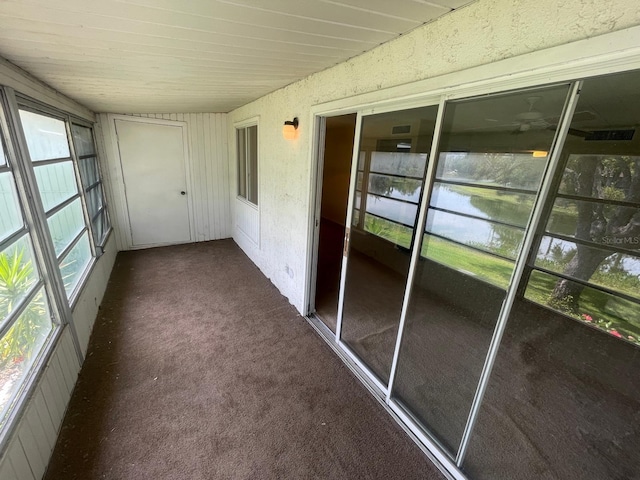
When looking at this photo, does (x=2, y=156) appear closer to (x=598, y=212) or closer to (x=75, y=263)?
(x=75, y=263)

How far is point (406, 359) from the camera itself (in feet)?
6.11

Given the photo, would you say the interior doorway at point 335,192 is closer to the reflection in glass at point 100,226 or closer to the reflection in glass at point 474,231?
the reflection in glass at point 474,231

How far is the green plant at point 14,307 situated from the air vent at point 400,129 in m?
2.53

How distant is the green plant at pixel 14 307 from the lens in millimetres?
1328

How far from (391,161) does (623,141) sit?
1941 millimetres

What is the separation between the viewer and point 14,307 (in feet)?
4.60

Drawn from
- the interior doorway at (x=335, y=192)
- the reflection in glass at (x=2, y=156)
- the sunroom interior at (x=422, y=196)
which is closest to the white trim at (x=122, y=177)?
the sunroom interior at (x=422, y=196)

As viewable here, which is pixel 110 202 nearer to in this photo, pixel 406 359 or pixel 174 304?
pixel 174 304

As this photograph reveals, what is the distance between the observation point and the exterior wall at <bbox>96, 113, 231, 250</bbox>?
13.2 ft

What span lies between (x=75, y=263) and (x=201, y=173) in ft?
8.32

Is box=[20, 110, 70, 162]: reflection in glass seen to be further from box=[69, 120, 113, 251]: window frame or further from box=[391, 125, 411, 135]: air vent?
box=[391, 125, 411, 135]: air vent

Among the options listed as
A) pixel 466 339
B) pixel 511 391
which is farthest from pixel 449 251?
pixel 511 391

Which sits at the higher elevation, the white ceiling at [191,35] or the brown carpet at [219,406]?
the white ceiling at [191,35]

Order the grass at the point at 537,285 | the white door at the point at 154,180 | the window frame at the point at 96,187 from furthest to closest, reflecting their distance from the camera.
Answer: the white door at the point at 154,180 < the window frame at the point at 96,187 < the grass at the point at 537,285
